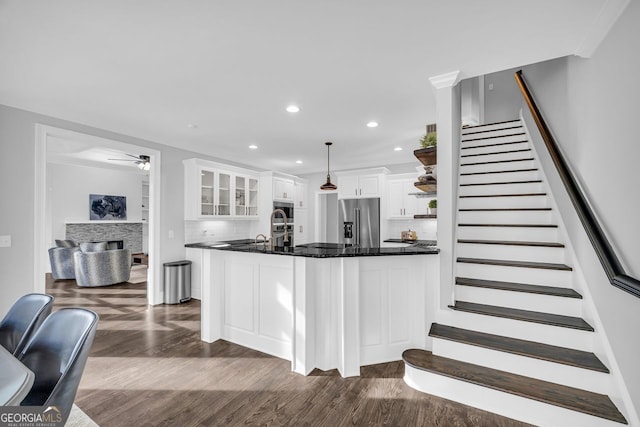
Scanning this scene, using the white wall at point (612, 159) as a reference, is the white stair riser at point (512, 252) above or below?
below

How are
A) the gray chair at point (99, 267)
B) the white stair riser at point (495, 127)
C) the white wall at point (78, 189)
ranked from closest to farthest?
1. the white stair riser at point (495, 127)
2. the gray chair at point (99, 267)
3. the white wall at point (78, 189)

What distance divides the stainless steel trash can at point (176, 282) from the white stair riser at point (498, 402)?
3659 mm

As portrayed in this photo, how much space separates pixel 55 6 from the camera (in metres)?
1.76

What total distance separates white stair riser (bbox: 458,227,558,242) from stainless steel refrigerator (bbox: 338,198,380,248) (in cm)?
272

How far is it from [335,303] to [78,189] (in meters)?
7.83

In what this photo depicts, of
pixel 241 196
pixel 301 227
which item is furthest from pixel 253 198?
pixel 301 227

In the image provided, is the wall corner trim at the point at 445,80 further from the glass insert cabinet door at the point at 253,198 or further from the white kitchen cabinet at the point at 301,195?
the white kitchen cabinet at the point at 301,195

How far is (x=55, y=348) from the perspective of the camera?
149 centimetres

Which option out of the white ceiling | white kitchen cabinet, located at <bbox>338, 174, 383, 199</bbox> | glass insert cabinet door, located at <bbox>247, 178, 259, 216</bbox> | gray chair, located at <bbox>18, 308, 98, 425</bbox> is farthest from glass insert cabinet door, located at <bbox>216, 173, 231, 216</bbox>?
gray chair, located at <bbox>18, 308, 98, 425</bbox>

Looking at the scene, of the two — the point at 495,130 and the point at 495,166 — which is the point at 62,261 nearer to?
the point at 495,166

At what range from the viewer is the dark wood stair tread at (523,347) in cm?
199

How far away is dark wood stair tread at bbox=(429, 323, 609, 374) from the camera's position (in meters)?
1.99

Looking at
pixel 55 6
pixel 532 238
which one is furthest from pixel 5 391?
pixel 532 238

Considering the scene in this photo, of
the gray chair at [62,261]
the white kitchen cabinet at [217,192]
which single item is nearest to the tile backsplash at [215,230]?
the white kitchen cabinet at [217,192]
